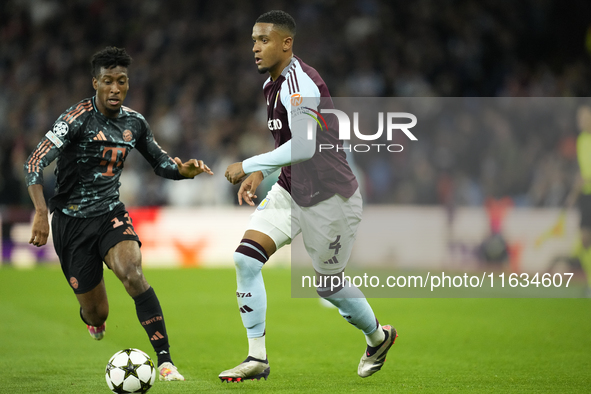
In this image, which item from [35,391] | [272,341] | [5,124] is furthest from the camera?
[5,124]

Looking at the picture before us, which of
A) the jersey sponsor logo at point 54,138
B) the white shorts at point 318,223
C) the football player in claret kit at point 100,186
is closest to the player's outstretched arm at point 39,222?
the football player in claret kit at point 100,186

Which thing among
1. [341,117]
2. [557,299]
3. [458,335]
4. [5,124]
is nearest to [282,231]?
[341,117]

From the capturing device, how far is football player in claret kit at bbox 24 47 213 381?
5.59m

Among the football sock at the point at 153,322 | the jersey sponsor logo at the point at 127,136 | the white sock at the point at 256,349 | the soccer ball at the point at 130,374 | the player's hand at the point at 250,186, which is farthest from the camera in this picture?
the jersey sponsor logo at the point at 127,136

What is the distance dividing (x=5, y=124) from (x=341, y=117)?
1346cm

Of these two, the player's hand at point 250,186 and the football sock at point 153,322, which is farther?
the football sock at point 153,322

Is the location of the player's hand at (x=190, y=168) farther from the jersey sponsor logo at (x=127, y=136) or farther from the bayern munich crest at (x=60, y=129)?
the bayern munich crest at (x=60, y=129)

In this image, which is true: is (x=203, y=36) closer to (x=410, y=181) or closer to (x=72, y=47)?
(x=72, y=47)

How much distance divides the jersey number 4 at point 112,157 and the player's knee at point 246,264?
4.73ft

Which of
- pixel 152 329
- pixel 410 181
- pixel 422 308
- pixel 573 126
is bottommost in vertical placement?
pixel 152 329

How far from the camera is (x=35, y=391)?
16.7ft

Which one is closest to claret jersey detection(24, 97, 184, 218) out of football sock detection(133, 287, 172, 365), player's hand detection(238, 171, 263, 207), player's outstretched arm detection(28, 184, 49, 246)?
player's outstretched arm detection(28, 184, 49, 246)

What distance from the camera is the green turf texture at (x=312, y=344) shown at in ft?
17.7

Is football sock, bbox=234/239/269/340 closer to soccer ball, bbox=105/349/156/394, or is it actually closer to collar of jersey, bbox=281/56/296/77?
soccer ball, bbox=105/349/156/394
